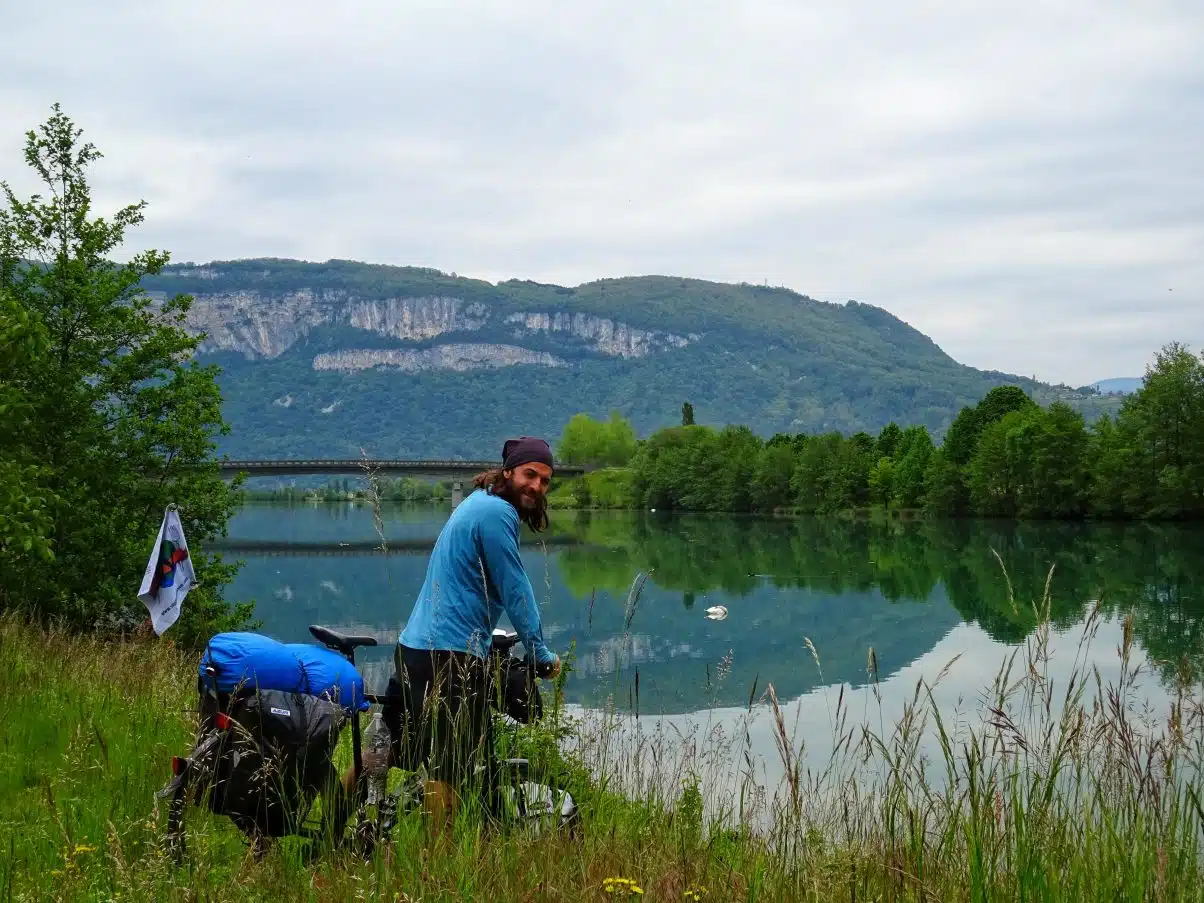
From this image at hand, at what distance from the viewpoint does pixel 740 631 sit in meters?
24.0

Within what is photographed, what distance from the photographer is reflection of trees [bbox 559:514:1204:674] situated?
24.0 m

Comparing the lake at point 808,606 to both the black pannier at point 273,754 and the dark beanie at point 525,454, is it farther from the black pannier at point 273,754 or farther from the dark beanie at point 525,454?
the black pannier at point 273,754

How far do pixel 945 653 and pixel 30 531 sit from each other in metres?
15.7

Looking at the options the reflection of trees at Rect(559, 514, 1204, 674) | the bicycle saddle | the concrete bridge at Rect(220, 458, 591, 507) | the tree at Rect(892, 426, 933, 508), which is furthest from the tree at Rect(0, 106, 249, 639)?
the tree at Rect(892, 426, 933, 508)

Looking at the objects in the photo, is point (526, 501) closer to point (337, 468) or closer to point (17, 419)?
point (17, 419)

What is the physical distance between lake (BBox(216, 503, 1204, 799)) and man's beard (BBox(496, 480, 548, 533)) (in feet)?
0.45

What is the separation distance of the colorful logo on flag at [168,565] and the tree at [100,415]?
14.8 ft

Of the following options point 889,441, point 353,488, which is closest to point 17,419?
point 353,488

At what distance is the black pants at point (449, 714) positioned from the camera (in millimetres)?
3846

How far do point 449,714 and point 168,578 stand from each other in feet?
20.0

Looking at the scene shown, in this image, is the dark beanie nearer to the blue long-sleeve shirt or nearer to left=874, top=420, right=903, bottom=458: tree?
the blue long-sleeve shirt

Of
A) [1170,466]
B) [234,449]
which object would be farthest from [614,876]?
[234,449]

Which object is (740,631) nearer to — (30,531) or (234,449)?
(30,531)

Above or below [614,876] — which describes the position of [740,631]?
below
